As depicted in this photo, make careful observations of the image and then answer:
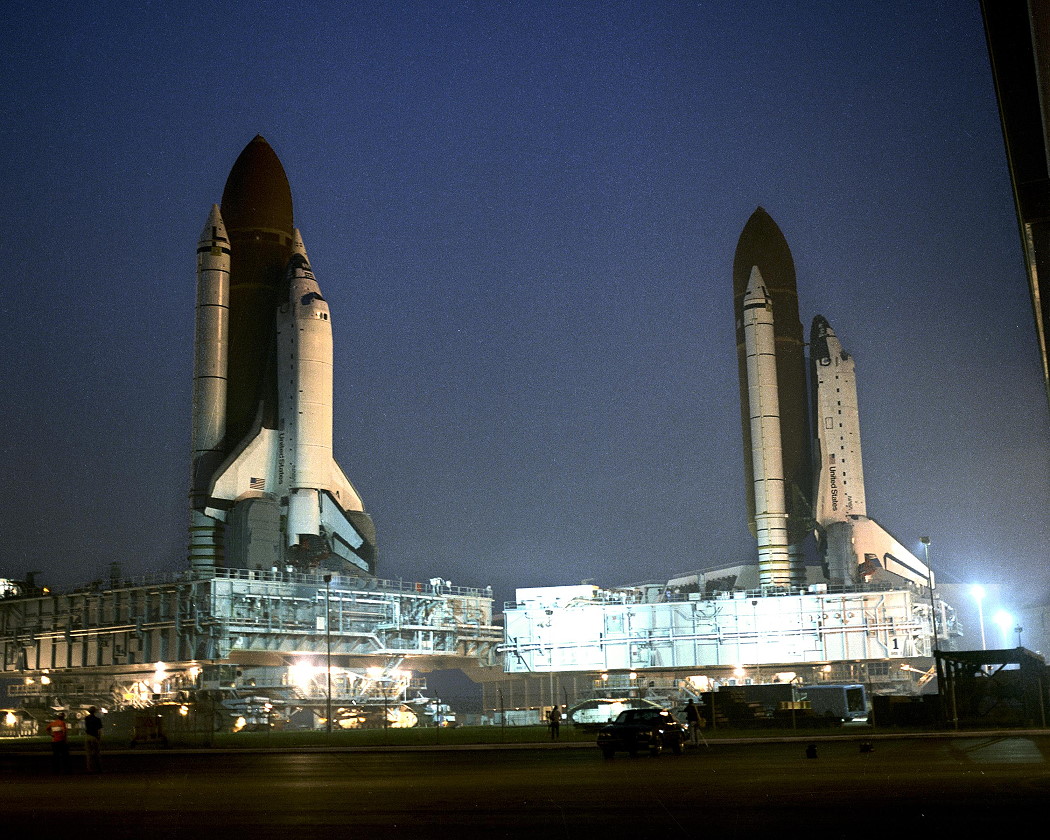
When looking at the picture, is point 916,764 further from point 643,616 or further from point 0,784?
point 643,616

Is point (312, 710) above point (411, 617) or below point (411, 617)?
below

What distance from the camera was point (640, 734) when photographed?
97.9 ft

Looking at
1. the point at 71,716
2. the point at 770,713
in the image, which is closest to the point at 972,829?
the point at 770,713

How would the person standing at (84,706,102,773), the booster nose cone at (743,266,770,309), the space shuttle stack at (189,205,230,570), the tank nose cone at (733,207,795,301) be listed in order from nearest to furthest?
the person standing at (84,706,102,773), the space shuttle stack at (189,205,230,570), the booster nose cone at (743,266,770,309), the tank nose cone at (733,207,795,301)

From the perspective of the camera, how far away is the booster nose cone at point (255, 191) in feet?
235

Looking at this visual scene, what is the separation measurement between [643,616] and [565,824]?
197 ft

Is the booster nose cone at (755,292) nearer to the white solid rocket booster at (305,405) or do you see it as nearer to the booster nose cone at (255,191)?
the white solid rocket booster at (305,405)

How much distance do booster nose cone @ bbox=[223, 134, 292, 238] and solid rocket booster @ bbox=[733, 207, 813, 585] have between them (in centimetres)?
2736

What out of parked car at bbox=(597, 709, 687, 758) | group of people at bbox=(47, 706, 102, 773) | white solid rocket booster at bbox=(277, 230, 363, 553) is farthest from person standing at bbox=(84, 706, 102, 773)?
white solid rocket booster at bbox=(277, 230, 363, 553)

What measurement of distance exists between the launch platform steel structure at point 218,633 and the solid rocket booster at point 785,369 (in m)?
18.4

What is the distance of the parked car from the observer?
29.6m

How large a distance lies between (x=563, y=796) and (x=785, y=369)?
2355 inches

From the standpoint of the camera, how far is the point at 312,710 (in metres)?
63.2

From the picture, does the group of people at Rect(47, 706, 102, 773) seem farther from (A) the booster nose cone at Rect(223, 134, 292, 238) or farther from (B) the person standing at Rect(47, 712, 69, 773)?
(A) the booster nose cone at Rect(223, 134, 292, 238)
